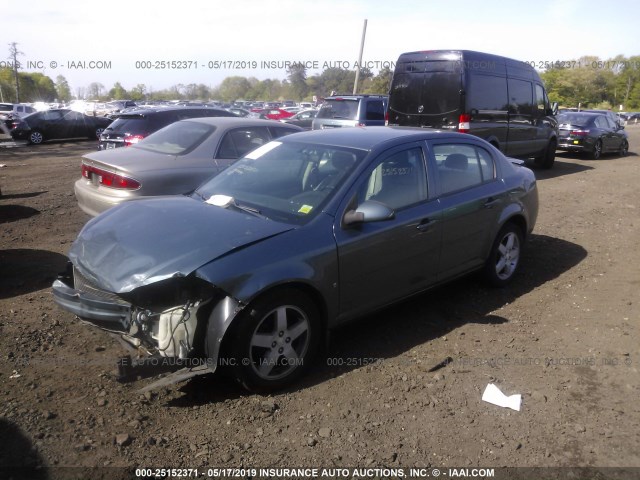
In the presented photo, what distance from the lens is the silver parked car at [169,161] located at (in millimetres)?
6027

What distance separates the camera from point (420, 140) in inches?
181

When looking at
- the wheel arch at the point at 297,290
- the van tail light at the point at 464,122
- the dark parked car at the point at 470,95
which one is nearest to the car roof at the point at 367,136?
the wheel arch at the point at 297,290

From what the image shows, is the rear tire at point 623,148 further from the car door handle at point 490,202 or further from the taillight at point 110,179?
the taillight at point 110,179

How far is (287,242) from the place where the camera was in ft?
11.5

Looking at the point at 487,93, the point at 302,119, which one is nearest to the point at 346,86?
the point at 302,119

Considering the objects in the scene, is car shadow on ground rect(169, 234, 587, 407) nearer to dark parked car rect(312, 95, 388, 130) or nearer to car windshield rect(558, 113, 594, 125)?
dark parked car rect(312, 95, 388, 130)

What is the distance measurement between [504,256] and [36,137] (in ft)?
66.2

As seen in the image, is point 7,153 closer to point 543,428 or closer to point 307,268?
point 307,268

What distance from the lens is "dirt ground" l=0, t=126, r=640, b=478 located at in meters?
2.96

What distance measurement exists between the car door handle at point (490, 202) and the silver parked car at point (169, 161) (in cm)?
300

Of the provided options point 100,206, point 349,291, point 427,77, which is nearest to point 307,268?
point 349,291

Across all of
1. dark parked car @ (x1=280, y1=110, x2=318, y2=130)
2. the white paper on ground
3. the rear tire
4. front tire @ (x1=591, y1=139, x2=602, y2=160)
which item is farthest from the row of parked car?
the rear tire

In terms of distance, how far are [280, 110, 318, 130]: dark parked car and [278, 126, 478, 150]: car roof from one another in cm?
1494

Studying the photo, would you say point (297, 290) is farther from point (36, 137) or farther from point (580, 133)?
point (36, 137)
